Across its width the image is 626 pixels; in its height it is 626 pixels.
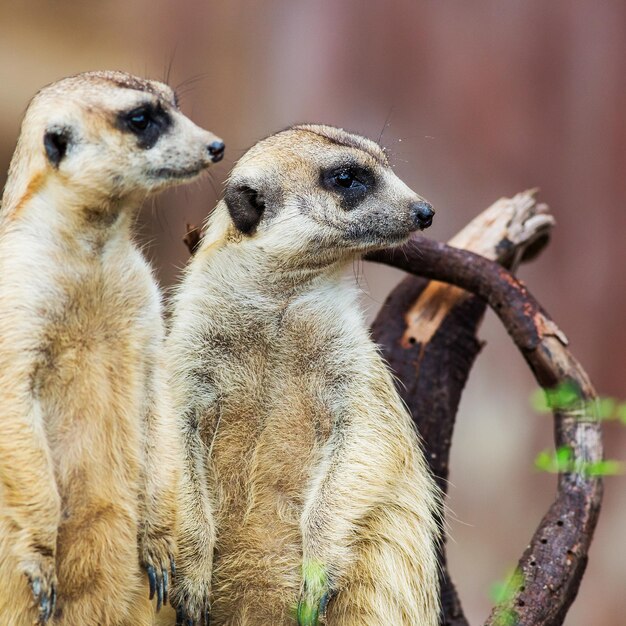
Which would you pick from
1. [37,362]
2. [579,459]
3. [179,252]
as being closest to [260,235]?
[37,362]

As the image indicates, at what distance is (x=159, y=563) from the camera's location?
2598 millimetres

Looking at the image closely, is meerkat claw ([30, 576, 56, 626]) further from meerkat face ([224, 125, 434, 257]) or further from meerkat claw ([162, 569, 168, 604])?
meerkat face ([224, 125, 434, 257])

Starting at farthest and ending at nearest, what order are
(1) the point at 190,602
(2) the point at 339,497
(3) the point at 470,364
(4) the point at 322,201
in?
1. (3) the point at 470,364
2. (4) the point at 322,201
3. (2) the point at 339,497
4. (1) the point at 190,602

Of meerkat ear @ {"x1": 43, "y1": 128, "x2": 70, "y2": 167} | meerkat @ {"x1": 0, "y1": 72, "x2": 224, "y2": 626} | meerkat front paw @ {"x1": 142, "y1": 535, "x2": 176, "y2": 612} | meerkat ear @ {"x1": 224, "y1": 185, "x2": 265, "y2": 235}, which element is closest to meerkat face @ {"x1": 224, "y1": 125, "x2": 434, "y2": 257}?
meerkat ear @ {"x1": 224, "y1": 185, "x2": 265, "y2": 235}

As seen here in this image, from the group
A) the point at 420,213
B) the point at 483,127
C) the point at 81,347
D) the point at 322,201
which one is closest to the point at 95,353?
the point at 81,347

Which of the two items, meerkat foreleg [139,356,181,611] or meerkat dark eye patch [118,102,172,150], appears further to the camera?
meerkat foreleg [139,356,181,611]

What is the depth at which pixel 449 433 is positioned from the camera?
3.87m

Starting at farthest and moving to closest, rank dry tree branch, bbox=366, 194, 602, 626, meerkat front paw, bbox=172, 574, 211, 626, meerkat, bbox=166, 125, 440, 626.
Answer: dry tree branch, bbox=366, 194, 602, 626 → meerkat, bbox=166, 125, 440, 626 → meerkat front paw, bbox=172, 574, 211, 626

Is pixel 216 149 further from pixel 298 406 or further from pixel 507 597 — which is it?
pixel 507 597

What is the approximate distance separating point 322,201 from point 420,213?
0.31 m

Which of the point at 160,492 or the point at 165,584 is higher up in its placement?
the point at 160,492

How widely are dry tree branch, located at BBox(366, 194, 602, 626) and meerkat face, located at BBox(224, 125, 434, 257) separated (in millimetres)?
573

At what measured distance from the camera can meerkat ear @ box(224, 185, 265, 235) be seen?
9.89 ft

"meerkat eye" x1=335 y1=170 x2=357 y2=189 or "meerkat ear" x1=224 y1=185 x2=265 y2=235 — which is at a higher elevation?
"meerkat eye" x1=335 y1=170 x2=357 y2=189
